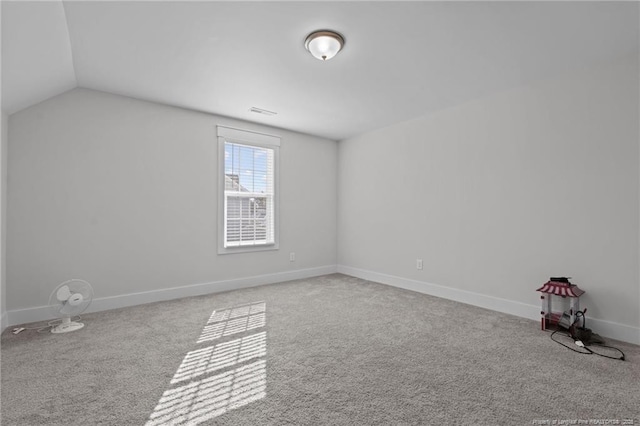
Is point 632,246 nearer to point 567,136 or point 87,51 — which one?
point 567,136

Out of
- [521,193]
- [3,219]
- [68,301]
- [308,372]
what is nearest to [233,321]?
[308,372]

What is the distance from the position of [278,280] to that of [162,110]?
2.80 meters

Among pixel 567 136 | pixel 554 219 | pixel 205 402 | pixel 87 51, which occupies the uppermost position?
pixel 87 51

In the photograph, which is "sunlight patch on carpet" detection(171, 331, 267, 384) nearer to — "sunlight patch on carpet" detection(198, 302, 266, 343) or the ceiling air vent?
"sunlight patch on carpet" detection(198, 302, 266, 343)

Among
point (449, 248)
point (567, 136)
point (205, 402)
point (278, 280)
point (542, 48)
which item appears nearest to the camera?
point (205, 402)

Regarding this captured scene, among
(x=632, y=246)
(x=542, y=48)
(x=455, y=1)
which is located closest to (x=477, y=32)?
(x=455, y=1)

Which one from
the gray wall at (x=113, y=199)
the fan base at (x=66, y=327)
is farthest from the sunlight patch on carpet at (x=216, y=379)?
the gray wall at (x=113, y=199)

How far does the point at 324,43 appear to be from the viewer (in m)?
2.35

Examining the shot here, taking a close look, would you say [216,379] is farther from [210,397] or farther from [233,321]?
[233,321]

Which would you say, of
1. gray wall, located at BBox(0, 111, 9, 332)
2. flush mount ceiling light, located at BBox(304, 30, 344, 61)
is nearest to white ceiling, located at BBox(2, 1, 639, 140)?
flush mount ceiling light, located at BBox(304, 30, 344, 61)

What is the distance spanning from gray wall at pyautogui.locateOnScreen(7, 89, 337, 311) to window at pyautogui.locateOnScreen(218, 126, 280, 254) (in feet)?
0.41

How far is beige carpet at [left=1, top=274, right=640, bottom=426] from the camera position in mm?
1595

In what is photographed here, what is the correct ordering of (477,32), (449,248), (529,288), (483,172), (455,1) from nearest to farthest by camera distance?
(455,1) → (477,32) → (529,288) → (483,172) → (449,248)

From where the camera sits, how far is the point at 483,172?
3.54 metres
